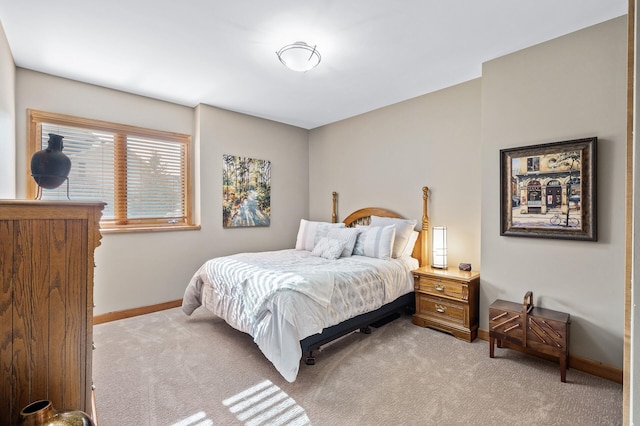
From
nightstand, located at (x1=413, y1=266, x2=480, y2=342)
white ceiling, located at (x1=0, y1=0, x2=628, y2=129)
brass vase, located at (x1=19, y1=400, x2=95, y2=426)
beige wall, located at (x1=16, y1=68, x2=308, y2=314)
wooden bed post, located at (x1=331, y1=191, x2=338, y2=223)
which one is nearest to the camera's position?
brass vase, located at (x1=19, y1=400, x2=95, y2=426)

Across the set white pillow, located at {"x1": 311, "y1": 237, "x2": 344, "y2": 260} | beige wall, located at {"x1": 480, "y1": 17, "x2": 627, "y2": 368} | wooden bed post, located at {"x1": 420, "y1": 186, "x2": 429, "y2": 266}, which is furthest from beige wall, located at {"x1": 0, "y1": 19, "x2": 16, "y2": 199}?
beige wall, located at {"x1": 480, "y1": 17, "x2": 627, "y2": 368}

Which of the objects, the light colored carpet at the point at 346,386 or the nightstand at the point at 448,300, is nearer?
the light colored carpet at the point at 346,386

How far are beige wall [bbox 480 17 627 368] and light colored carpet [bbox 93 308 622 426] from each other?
0.50 metres

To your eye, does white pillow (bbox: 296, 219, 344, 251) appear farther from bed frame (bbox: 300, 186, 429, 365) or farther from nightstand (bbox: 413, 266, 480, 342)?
nightstand (bbox: 413, 266, 480, 342)

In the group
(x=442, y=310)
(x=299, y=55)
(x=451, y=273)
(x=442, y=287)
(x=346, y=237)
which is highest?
(x=299, y=55)

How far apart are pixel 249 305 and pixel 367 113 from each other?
3.19 meters

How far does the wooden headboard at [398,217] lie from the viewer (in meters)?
3.69

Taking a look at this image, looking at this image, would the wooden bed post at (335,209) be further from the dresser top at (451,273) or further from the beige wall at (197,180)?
the dresser top at (451,273)

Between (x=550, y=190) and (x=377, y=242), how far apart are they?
67.7 inches

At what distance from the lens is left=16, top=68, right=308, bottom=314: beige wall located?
3.23 m

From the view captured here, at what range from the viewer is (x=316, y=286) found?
2.49 metres

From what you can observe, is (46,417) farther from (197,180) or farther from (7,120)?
(197,180)

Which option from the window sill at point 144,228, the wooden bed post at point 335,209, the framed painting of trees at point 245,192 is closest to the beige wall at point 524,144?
the wooden bed post at point 335,209

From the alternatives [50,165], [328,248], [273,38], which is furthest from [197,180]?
[50,165]
